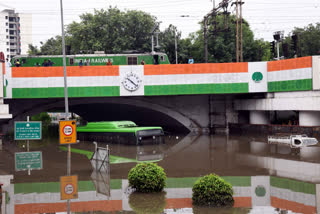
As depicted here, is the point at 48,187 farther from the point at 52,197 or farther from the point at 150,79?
the point at 150,79

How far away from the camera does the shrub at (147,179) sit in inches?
565

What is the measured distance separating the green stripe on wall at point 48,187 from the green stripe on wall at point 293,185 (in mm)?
6558

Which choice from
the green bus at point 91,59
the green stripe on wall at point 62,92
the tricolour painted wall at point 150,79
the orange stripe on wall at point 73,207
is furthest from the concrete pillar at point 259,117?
the orange stripe on wall at point 73,207

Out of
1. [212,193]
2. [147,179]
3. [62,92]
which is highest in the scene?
[62,92]

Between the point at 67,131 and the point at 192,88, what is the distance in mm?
22533

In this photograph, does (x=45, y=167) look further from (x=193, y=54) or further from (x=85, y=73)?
(x=193, y=54)

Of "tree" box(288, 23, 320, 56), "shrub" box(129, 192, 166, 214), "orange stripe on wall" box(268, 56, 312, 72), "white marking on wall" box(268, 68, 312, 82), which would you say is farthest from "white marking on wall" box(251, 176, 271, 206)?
"tree" box(288, 23, 320, 56)

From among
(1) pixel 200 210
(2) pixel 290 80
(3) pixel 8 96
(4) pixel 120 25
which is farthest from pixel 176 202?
(4) pixel 120 25

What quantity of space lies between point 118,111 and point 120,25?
900 inches

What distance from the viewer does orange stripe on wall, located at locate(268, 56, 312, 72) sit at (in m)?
34.5

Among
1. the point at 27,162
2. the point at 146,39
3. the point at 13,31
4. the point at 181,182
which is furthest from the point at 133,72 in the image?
the point at 13,31

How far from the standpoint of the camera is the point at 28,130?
22672 millimetres

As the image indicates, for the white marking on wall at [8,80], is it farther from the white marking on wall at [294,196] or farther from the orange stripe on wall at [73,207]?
the white marking on wall at [294,196]

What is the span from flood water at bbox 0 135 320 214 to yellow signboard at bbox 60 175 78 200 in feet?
0.71
